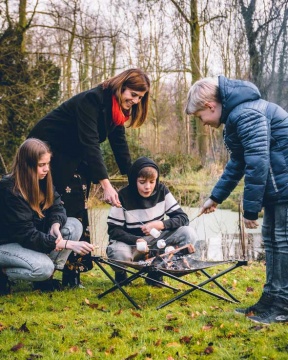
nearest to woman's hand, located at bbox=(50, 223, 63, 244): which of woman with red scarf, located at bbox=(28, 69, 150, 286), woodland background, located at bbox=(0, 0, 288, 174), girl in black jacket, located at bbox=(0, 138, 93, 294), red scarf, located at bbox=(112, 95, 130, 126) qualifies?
girl in black jacket, located at bbox=(0, 138, 93, 294)

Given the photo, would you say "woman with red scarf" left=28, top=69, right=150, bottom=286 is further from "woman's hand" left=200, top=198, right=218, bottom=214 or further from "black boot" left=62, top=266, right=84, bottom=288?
"woman's hand" left=200, top=198, right=218, bottom=214

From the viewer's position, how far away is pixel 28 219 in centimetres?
337

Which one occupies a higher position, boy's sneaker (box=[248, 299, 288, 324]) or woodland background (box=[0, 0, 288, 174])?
woodland background (box=[0, 0, 288, 174])

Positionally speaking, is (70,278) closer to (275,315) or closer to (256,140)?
(275,315)

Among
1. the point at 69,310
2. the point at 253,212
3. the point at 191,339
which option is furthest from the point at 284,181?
the point at 69,310

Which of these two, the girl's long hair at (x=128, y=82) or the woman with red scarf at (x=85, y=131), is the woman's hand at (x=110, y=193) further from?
the girl's long hair at (x=128, y=82)

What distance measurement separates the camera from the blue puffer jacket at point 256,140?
2781 millimetres

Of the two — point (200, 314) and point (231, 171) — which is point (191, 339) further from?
point (231, 171)

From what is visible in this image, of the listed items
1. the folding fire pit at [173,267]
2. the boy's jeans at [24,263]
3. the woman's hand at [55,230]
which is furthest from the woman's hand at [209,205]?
the boy's jeans at [24,263]

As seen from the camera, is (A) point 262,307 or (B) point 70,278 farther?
(B) point 70,278

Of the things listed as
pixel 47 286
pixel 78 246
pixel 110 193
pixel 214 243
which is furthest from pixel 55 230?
pixel 214 243

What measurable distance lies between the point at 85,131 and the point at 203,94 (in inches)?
36.5

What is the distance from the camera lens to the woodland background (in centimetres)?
1091

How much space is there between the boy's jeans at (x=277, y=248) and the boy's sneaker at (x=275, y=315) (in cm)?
A: 5
